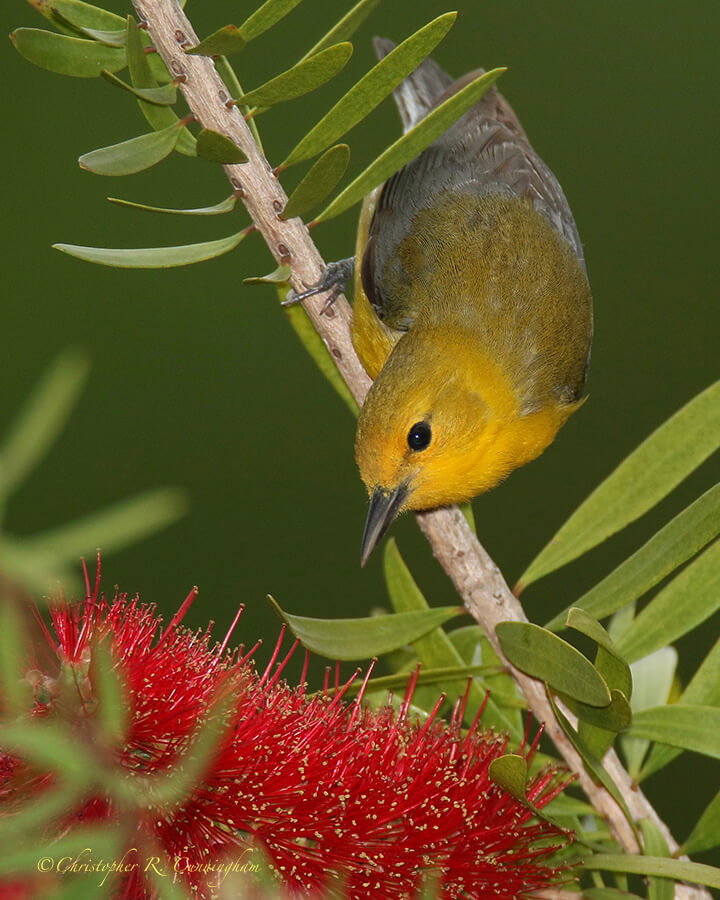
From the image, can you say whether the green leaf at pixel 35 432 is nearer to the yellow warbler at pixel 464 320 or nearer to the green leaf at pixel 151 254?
the green leaf at pixel 151 254

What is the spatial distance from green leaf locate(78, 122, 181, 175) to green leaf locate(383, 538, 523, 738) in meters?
0.73

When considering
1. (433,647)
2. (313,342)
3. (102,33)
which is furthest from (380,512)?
(102,33)

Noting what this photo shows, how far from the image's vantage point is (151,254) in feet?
4.53

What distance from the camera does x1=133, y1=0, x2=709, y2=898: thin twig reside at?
1.35 meters

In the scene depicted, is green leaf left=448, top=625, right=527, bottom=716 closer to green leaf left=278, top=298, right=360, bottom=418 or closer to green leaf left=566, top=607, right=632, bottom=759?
green leaf left=566, top=607, right=632, bottom=759

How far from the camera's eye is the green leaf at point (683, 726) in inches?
54.1

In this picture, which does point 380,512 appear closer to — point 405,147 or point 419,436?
point 419,436

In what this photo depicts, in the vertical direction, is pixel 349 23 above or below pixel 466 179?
above

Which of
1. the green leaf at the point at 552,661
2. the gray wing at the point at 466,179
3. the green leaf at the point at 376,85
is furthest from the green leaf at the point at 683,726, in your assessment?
the gray wing at the point at 466,179

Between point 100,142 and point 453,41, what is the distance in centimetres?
140

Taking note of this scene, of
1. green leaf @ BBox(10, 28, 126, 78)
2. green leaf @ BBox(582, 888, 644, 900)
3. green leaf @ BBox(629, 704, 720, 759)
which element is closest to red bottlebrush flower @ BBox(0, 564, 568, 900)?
green leaf @ BBox(582, 888, 644, 900)

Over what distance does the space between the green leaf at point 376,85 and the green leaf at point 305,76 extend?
5cm

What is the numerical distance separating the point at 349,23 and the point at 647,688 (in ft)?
3.58

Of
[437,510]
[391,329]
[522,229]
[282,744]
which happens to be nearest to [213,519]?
[391,329]
